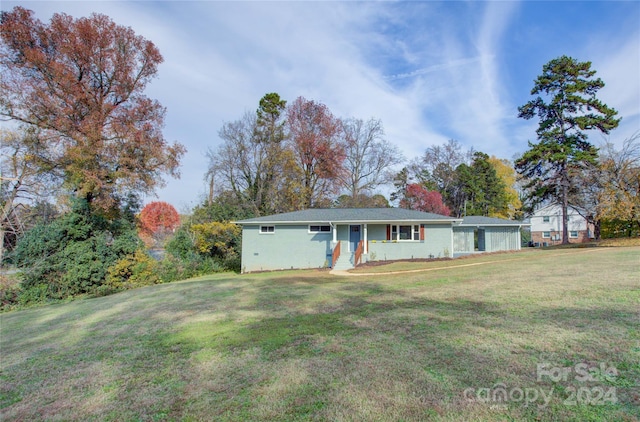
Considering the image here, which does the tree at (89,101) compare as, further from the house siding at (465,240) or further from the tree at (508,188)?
the tree at (508,188)

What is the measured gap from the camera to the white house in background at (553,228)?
3522 cm

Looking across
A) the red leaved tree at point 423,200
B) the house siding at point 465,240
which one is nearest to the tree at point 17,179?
the house siding at point 465,240

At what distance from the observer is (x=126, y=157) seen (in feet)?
61.5

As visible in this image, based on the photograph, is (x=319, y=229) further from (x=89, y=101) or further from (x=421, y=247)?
(x=89, y=101)

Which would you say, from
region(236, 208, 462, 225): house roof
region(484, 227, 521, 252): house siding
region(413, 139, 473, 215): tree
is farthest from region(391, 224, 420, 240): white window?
region(413, 139, 473, 215): tree

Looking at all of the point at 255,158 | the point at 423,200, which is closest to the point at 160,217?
the point at 255,158

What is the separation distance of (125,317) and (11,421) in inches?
187

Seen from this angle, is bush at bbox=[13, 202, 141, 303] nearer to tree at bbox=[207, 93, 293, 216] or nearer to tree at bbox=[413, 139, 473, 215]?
tree at bbox=[207, 93, 293, 216]

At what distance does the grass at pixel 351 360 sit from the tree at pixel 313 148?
2341cm

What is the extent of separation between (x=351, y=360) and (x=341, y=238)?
16.1 meters

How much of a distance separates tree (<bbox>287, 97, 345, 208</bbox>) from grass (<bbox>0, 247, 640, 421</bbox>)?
23415 millimetres

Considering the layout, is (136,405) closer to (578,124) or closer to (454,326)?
(454,326)

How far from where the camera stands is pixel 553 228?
120 feet

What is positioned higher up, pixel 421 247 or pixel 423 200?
pixel 423 200
